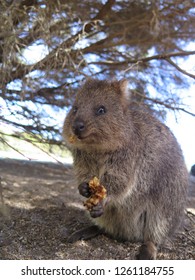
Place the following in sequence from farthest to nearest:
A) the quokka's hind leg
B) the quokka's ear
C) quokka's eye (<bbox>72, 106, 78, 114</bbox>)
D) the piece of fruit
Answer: the quokka's ear
quokka's eye (<bbox>72, 106, 78, 114</bbox>)
the quokka's hind leg
the piece of fruit

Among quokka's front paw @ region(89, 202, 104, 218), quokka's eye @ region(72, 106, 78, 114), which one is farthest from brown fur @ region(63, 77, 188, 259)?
→ quokka's front paw @ region(89, 202, 104, 218)

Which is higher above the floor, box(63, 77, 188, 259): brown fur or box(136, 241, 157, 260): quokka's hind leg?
box(63, 77, 188, 259): brown fur

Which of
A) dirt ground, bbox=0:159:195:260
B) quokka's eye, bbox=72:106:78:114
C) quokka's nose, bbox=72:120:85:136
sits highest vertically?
quokka's eye, bbox=72:106:78:114

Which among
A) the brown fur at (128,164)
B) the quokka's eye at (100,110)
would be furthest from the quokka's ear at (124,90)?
the quokka's eye at (100,110)

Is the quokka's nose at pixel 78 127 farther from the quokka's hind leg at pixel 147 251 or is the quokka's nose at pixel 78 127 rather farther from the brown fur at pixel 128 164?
the quokka's hind leg at pixel 147 251

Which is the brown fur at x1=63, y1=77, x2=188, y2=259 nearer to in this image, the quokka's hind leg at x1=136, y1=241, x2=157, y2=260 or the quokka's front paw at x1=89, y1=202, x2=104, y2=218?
the quokka's hind leg at x1=136, y1=241, x2=157, y2=260
